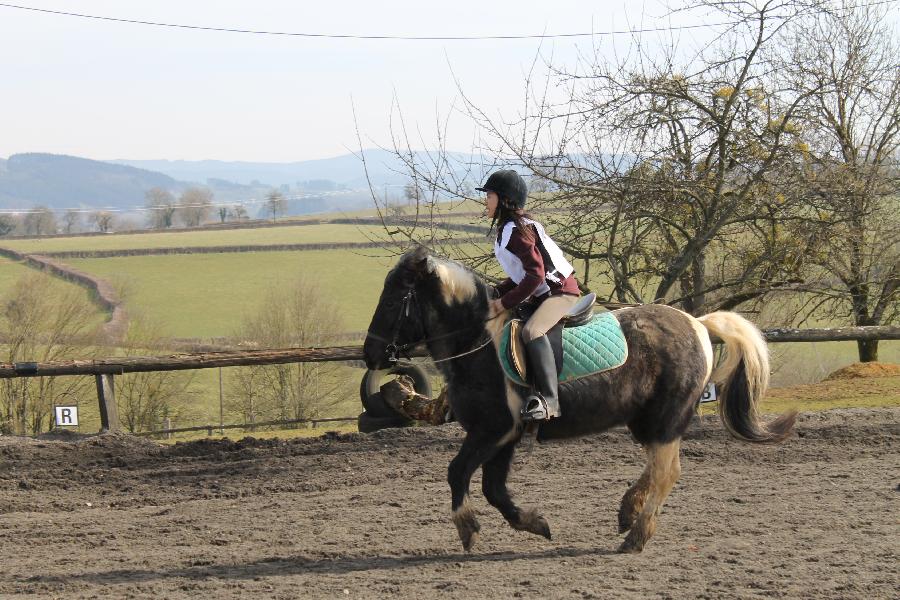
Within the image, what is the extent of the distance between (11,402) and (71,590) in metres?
20.9

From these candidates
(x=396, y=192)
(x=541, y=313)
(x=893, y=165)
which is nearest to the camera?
(x=541, y=313)

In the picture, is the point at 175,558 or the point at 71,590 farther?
the point at 175,558

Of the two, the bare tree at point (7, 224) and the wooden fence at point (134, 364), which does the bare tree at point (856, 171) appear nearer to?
the wooden fence at point (134, 364)

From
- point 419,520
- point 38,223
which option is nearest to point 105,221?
point 38,223

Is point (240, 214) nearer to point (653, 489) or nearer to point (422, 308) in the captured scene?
point (422, 308)

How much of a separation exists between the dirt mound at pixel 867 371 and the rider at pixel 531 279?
420 inches

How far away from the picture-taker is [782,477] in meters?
8.58

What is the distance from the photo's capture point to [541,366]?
628cm

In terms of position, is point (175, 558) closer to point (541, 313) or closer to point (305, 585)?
point (305, 585)

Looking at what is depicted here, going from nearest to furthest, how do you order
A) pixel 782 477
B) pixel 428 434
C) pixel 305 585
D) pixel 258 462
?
pixel 305 585, pixel 782 477, pixel 258 462, pixel 428 434

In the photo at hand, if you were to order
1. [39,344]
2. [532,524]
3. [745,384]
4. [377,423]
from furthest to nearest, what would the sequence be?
[39,344]
[377,423]
[745,384]
[532,524]

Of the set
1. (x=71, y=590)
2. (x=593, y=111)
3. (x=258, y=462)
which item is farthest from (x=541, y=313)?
(x=593, y=111)

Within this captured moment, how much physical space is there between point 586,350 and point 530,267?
762mm

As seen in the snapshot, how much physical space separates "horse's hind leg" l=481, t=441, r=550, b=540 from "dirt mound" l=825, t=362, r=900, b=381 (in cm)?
1052
